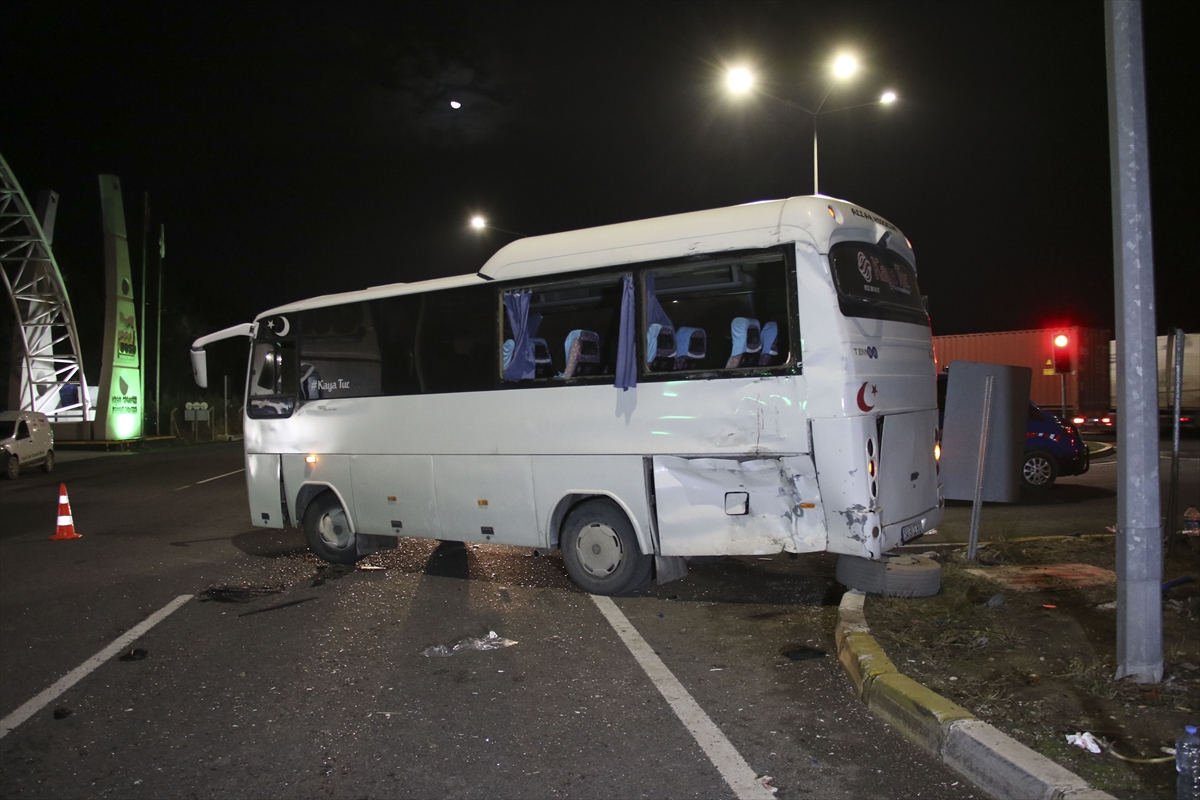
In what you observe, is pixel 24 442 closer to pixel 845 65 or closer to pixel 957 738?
pixel 845 65

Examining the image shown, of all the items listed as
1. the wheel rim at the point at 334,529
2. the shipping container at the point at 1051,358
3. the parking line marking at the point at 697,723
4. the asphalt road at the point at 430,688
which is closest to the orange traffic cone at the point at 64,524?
the asphalt road at the point at 430,688

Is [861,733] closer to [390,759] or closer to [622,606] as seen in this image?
[390,759]

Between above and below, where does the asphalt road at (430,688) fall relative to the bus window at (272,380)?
below

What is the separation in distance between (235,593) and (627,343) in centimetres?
445

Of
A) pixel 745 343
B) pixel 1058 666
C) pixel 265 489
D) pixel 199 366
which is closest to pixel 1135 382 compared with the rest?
pixel 1058 666

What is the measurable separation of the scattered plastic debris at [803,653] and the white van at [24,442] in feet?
76.9

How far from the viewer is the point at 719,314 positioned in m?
7.50

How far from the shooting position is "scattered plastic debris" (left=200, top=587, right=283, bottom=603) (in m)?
8.02

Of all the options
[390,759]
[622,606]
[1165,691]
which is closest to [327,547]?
[622,606]

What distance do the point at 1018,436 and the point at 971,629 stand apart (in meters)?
3.38

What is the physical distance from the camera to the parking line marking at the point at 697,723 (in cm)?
399

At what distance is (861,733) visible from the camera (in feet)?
15.0

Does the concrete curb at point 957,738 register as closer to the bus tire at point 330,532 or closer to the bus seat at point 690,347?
the bus seat at point 690,347

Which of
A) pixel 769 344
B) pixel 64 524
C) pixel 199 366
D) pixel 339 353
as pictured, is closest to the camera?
pixel 769 344
